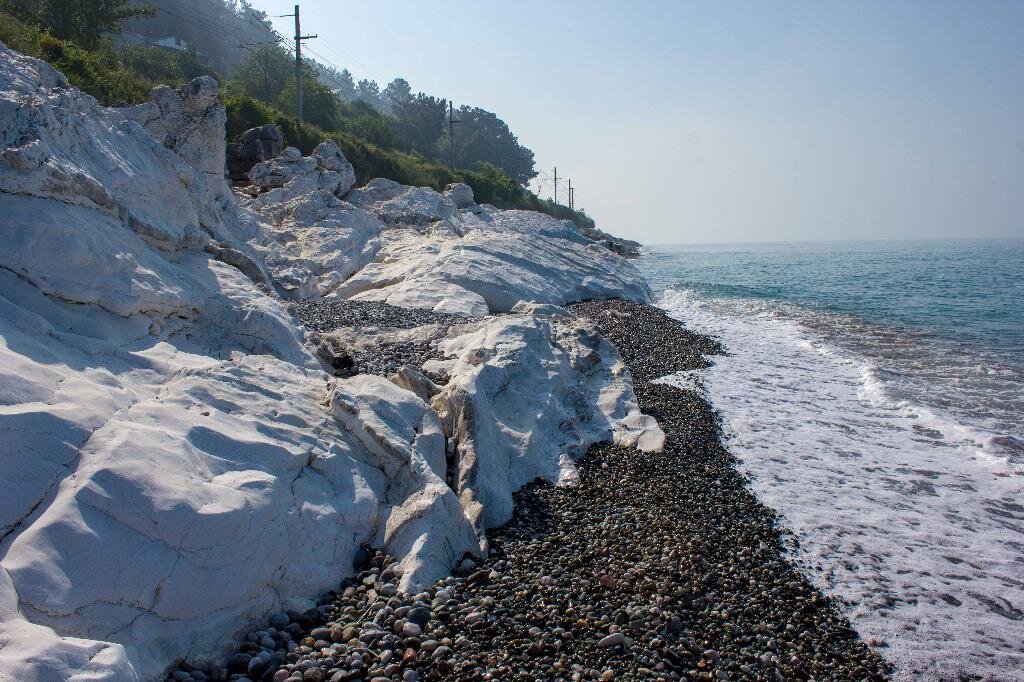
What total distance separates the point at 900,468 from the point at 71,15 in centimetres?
3743

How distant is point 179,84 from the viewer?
3512 centimetres

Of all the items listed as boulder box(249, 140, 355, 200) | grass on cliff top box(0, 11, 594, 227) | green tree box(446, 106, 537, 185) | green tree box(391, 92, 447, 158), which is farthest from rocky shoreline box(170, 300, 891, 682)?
green tree box(446, 106, 537, 185)

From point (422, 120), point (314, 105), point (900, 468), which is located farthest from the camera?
point (422, 120)

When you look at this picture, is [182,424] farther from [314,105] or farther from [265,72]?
[265,72]

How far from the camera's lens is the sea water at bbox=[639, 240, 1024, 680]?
543cm

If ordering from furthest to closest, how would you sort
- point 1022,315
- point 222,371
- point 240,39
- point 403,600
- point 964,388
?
point 240,39
point 1022,315
point 964,388
point 222,371
point 403,600

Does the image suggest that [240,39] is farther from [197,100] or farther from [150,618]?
[150,618]

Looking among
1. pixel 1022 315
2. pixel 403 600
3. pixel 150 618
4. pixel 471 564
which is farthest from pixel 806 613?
pixel 1022 315

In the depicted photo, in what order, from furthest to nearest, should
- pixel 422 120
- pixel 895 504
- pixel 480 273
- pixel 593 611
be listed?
pixel 422 120
pixel 480 273
pixel 895 504
pixel 593 611

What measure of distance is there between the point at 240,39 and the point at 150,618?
10309 centimetres

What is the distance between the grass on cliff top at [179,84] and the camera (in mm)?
21500

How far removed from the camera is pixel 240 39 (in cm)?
8906

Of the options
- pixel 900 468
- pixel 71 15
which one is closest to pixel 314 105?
pixel 71 15

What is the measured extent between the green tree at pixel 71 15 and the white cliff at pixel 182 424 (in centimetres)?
2668
